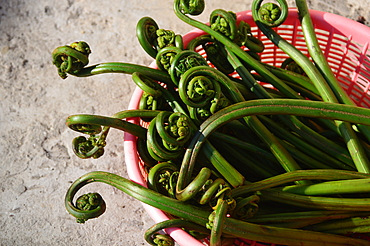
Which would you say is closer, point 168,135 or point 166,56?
point 168,135

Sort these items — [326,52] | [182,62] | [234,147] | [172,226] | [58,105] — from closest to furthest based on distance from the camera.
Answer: [172,226] → [182,62] → [234,147] → [326,52] → [58,105]

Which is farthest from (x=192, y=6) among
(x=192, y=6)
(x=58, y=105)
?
(x=58, y=105)

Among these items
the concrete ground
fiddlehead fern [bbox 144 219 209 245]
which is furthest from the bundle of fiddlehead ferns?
the concrete ground

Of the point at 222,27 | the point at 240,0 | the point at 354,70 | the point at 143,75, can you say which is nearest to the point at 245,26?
the point at 222,27

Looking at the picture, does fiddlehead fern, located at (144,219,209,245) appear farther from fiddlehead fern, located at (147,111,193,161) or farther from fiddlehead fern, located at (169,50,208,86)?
fiddlehead fern, located at (169,50,208,86)

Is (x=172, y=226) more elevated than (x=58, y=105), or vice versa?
(x=172, y=226)

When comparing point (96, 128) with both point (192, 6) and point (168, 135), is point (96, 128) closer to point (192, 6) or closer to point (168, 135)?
point (168, 135)

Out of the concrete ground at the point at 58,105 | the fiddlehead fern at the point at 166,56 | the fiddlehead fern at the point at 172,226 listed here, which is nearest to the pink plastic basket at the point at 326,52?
the fiddlehead fern at the point at 172,226

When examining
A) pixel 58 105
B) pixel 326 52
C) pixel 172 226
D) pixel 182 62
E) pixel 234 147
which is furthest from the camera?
pixel 58 105
